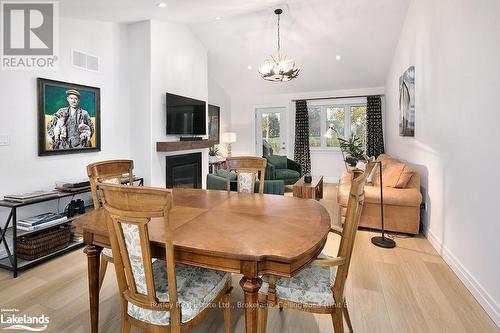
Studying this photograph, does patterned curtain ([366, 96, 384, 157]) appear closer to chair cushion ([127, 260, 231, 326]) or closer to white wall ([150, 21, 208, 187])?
white wall ([150, 21, 208, 187])

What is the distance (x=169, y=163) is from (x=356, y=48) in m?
4.29

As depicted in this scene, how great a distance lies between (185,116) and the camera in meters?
4.89

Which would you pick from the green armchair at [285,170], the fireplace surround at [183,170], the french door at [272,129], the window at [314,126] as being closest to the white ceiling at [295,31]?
the window at [314,126]

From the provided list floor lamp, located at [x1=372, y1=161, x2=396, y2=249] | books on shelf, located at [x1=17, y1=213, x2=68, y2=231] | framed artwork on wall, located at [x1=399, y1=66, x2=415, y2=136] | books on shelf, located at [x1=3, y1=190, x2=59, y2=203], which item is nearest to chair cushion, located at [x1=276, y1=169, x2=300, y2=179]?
framed artwork on wall, located at [x1=399, y1=66, x2=415, y2=136]

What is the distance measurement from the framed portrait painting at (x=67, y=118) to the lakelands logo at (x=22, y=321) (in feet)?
5.75

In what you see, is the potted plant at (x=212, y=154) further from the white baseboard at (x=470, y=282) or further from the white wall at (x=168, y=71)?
the white baseboard at (x=470, y=282)

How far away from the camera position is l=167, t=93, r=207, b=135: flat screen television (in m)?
4.54

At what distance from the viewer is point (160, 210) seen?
3.74ft

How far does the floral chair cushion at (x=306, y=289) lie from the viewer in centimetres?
145

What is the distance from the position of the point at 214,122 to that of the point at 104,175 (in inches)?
203

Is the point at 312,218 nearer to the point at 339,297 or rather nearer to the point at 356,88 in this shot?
Result: the point at 339,297

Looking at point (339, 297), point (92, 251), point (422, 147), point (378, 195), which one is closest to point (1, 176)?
point (92, 251)

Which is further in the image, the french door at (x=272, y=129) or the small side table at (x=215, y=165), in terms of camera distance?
the french door at (x=272, y=129)

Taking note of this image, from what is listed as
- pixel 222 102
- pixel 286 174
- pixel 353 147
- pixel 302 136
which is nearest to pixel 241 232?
pixel 286 174
